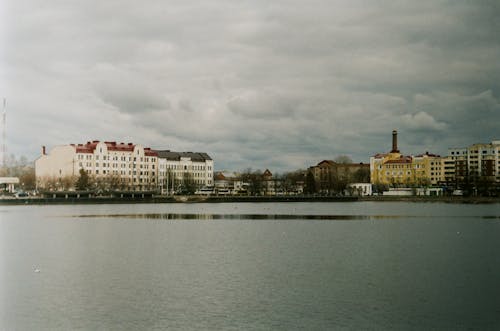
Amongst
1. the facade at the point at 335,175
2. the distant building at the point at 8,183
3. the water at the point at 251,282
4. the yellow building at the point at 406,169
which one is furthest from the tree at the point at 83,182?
the water at the point at 251,282

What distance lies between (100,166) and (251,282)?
124687 millimetres

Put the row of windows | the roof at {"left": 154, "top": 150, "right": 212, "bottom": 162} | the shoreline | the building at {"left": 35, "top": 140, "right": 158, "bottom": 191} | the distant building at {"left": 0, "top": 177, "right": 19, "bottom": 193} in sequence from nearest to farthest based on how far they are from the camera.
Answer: the shoreline, the distant building at {"left": 0, "top": 177, "right": 19, "bottom": 193}, the building at {"left": 35, "top": 140, "right": 158, "bottom": 191}, the row of windows, the roof at {"left": 154, "top": 150, "right": 212, "bottom": 162}

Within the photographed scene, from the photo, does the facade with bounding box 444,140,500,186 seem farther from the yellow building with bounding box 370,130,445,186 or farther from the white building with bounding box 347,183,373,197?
the white building with bounding box 347,183,373,197

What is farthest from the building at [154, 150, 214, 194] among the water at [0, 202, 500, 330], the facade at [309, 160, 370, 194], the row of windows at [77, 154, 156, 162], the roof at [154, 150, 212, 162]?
the water at [0, 202, 500, 330]

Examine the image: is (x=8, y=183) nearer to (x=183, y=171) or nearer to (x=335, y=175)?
(x=183, y=171)

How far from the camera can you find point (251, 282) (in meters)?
23.2

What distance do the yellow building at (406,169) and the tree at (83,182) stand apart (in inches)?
3219

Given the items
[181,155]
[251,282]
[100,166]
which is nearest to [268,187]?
[181,155]

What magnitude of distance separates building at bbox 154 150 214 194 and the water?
4352 inches

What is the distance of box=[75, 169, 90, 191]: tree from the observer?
127m

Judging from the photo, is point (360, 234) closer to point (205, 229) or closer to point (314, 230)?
point (314, 230)

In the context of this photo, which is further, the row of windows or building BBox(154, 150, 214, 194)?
building BBox(154, 150, 214, 194)

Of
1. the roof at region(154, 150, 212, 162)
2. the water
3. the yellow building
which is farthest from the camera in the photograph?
the yellow building

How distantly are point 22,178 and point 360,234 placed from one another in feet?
400
